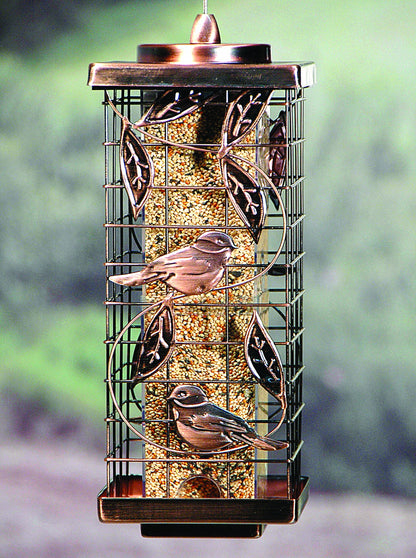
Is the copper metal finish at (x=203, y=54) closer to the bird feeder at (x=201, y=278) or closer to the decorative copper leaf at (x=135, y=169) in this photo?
the bird feeder at (x=201, y=278)

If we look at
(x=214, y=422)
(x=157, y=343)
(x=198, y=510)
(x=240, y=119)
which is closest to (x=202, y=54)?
(x=240, y=119)

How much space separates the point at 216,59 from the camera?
4.99 feet

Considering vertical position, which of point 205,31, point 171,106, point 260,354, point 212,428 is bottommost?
point 212,428

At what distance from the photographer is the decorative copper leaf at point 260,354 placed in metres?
1.54

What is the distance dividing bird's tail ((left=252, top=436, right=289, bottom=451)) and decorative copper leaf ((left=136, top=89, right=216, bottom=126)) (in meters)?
0.45

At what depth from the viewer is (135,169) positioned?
154 centimetres

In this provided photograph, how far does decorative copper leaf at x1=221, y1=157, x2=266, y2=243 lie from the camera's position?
1.52 metres

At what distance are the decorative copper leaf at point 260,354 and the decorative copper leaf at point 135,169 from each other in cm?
22

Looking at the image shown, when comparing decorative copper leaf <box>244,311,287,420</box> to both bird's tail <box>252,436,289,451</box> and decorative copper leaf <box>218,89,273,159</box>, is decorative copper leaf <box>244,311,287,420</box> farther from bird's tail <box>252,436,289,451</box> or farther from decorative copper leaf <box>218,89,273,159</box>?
decorative copper leaf <box>218,89,273,159</box>

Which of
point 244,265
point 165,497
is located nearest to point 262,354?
point 244,265

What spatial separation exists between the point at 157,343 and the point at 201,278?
0.35 feet

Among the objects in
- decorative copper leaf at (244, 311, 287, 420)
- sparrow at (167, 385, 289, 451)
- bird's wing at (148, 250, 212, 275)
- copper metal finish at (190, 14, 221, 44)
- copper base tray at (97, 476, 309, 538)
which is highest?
copper metal finish at (190, 14, 221, 44)

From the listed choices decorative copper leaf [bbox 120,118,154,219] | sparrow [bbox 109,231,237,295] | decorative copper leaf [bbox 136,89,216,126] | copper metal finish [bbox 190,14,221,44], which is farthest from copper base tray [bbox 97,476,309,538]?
copper metal finish [bbox 190,14,221,44]

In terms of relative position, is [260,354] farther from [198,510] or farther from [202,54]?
[202,54]
